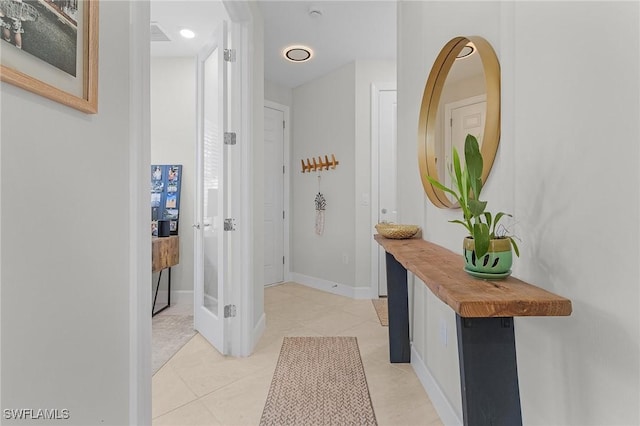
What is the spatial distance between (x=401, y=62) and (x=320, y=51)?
1.45 meters

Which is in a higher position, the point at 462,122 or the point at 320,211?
the point at 462,122

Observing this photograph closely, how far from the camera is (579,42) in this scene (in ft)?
2.48

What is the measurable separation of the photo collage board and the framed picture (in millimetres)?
2742

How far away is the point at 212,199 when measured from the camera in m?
2.47

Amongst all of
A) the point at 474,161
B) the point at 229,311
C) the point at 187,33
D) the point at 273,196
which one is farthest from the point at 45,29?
the point at 273,196

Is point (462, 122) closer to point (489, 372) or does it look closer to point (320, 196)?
point (489, 372)

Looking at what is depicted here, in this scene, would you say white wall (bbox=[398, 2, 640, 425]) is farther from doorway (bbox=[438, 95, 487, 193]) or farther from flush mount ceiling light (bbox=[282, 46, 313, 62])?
flush mount ceiling light (bbox=[282, 46, 313, 62])

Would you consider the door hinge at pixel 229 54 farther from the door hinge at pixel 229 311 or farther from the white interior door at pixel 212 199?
the door hinge at pixel 229 311

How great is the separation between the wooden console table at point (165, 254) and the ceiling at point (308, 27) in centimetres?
181

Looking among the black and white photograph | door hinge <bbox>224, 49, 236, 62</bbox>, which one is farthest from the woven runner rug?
door hinge <bbox>224, 49, 236, 62</bbox>

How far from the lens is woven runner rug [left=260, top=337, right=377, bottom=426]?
1.57m

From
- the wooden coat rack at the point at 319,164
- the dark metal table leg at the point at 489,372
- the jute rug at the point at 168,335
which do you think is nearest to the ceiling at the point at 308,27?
the wooden coat rack at the point at 319,164

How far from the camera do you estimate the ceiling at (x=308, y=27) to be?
2.61 metres

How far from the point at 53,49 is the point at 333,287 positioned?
11.5 feet
